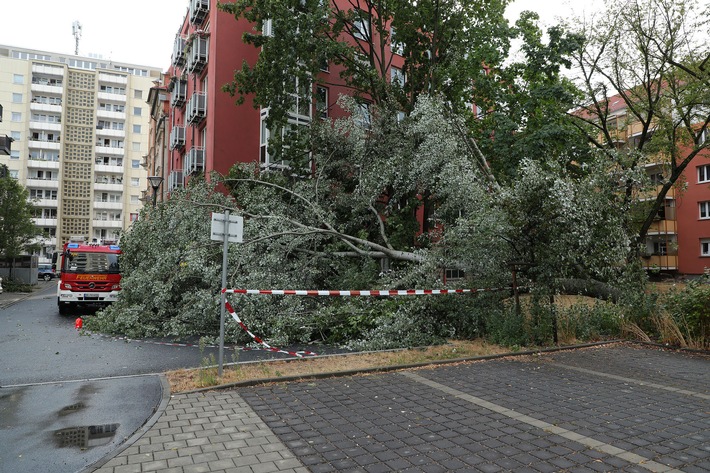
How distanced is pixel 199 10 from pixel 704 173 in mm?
37214

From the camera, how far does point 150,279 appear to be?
12961 millimetres

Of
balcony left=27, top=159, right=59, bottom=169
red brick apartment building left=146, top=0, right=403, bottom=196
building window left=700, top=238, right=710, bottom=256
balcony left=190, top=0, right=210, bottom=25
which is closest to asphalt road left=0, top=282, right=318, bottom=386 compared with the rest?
red brick apartment building left=146, top=0, right=403, bottom=196

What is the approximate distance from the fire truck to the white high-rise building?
202ft

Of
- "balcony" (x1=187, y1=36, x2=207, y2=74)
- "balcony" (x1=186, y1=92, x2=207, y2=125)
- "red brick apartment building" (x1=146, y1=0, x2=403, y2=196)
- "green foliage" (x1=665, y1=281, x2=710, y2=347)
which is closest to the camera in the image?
"green foliage" (x1=665, y1=281, x2=710, y2=347)

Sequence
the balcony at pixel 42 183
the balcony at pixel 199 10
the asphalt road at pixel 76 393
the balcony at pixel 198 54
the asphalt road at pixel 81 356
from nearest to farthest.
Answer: the asphalt road at pixel 76 393, the asphalt road at pixel 81 356, the balcony at pixel 198 54, the balcony at pixel 199 10, the balcony at pixel 42 183

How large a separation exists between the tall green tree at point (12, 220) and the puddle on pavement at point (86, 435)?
1194 inches

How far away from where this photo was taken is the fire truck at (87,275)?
1742 cm

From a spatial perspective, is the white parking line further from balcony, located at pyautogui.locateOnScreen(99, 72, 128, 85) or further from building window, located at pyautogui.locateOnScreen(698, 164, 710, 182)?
balcony, located at pyautogui.locateOnScreen(99, 72, 128, 85)

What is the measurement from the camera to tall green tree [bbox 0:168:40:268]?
2995 cm

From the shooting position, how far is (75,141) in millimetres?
76625

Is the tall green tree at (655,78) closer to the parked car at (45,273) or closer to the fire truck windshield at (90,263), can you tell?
the fire truck windshield at (90,263)

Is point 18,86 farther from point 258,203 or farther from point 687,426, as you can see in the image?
point 687,426

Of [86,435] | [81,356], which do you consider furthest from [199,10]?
[86,435]

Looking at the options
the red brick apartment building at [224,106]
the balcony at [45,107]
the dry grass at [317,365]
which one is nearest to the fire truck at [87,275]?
the red brick apartment building at [224,106]
